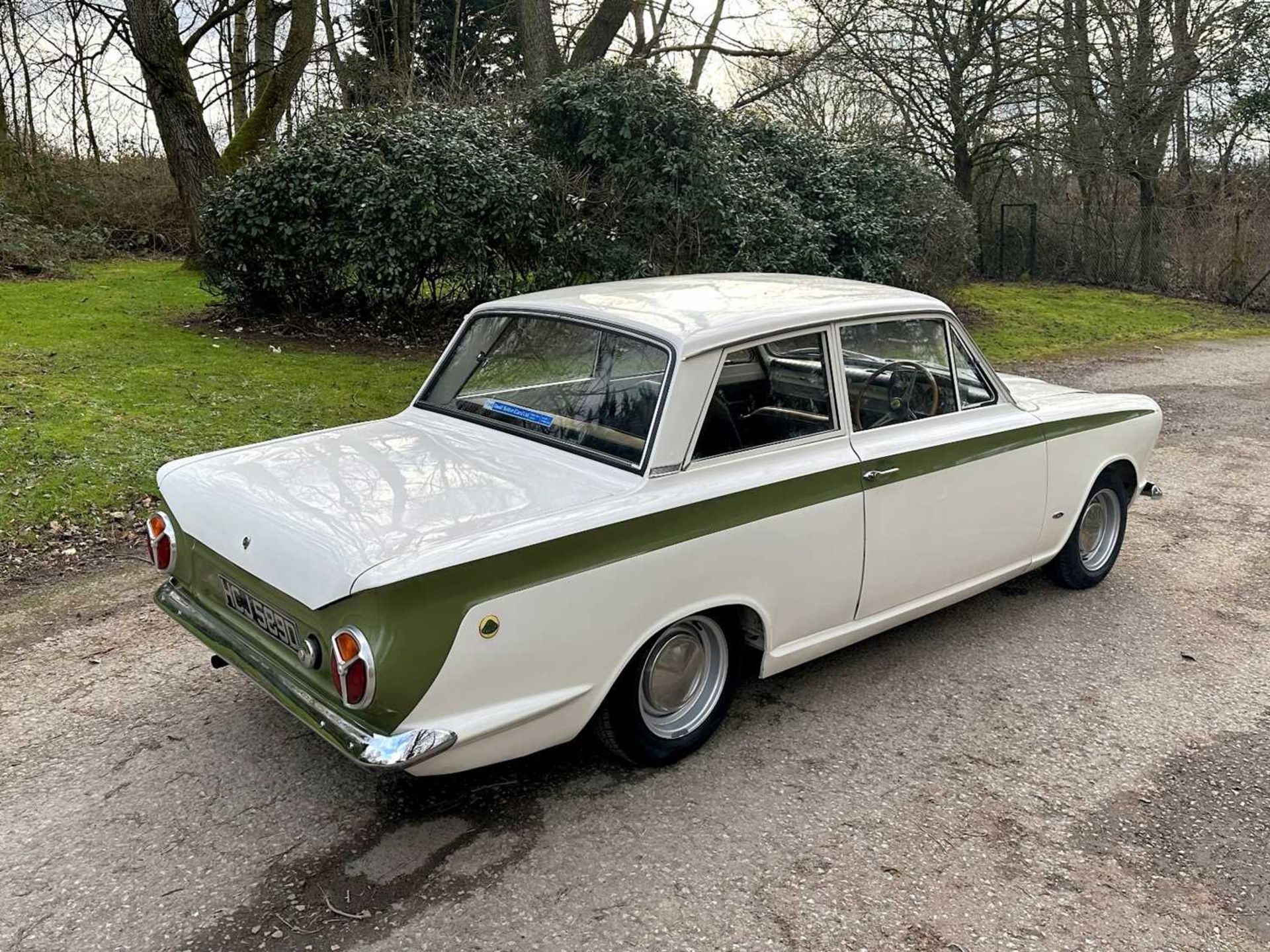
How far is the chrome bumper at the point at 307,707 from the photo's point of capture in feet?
8.98

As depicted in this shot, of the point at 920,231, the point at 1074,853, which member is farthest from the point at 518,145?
the point at 1074,853

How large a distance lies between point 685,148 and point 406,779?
907 cm

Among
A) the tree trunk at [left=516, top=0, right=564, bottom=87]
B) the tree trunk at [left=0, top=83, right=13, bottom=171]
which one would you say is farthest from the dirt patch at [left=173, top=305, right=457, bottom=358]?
the tree trunk at [left=0, top=83, right=13, bottom=171]

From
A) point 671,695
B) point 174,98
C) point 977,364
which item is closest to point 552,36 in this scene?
point 174,98

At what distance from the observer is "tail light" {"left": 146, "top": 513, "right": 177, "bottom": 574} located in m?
3.63

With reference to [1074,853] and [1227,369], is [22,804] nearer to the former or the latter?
[1074,853]

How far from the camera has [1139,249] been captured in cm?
2038

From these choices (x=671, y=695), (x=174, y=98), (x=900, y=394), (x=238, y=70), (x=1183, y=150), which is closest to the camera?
(x=671, y=695)

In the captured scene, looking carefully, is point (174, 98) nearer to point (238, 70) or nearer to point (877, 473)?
point (238, 70)

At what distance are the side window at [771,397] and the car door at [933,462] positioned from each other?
15 centimetres

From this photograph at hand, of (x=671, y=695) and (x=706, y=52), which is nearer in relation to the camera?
(x=671, y=695)

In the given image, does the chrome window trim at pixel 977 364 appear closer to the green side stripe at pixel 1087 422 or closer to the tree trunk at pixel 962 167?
the green side stripe at pixel 1087 422

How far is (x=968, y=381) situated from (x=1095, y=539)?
145 centimetres

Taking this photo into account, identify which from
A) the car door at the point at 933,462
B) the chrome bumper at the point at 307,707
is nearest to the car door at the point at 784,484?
the car door at the point at 933,462
